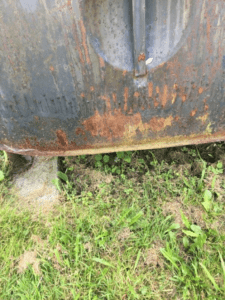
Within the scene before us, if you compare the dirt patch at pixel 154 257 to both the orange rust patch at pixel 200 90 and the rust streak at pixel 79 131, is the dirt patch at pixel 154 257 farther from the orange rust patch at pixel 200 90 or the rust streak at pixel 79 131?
the orange rust patch at pixel 200 90

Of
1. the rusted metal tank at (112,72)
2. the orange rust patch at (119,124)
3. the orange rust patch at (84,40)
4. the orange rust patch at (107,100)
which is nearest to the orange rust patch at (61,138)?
the rusted metal tank at (112,72)

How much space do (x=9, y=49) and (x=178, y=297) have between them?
4.16 ft

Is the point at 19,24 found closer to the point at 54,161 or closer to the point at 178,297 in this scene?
the point at 54,161

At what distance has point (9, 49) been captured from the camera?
3.82ft

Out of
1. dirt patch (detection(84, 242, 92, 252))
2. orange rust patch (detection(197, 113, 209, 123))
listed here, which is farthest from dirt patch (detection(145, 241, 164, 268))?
orange rust patch (detection(197, 113, 209, 123))

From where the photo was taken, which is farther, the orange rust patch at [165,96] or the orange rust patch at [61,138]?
the orange rust patch at [61,138]

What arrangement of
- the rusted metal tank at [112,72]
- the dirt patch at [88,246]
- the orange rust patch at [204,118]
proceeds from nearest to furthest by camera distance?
the rusted metal tank at [112,72]
the orange rust patch at [204,118]
the dirt patch at [88,246]

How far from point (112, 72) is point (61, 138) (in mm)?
406

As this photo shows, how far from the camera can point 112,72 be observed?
120cm

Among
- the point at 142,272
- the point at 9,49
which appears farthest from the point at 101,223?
the point at 9,49

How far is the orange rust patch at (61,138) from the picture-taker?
4.48 feet

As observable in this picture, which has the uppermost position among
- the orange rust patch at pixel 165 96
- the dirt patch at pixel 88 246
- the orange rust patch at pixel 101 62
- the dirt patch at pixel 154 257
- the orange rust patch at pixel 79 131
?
the orange rust patch at pixel 101 62

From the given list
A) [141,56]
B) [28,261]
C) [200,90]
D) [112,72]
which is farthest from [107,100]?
[28,261]

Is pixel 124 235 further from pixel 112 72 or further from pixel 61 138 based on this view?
pixel 112 72
